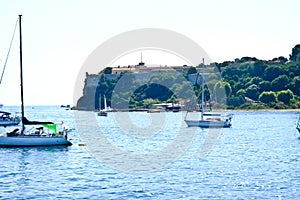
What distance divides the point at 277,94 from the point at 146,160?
157 m

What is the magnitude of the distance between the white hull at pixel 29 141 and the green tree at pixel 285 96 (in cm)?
14837

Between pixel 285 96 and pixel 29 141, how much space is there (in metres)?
150

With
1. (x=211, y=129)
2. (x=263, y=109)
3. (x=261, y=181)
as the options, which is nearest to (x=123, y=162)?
(x=261, y=181)

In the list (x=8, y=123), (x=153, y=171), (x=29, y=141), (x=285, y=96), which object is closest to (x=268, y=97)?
(x=285, y=96)

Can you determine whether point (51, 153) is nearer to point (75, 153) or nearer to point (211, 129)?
point (75, 153)

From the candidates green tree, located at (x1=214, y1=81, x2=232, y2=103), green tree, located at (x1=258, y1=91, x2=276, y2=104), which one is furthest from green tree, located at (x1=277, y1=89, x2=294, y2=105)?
green tree, located at (x1=214, y1=81, x2=232, y2=103)

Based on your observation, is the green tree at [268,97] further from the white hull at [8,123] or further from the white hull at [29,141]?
the white hull at [29,141]

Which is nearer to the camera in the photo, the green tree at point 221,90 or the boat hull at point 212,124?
the boat hull at point 212,124

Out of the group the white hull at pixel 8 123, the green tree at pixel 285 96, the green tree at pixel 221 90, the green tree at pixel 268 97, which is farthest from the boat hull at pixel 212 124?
the green tree at pixel 285 96

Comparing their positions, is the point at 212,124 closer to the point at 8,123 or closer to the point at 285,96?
the point at 8,123

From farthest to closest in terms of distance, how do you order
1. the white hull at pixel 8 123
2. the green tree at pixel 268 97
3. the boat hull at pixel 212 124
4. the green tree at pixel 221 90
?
1. the green tree at pixel 221 90
2. the green tree at pixel 268 97
3. the white hull at pixel 8 123
4. the boat hull at pixel 212 124

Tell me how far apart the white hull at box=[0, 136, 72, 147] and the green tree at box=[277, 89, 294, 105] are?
148373mm

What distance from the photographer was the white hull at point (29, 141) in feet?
173

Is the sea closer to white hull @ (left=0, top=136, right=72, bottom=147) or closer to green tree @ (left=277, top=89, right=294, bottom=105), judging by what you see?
white hull @ (left=0, top=136, right=72, bottom=147)
